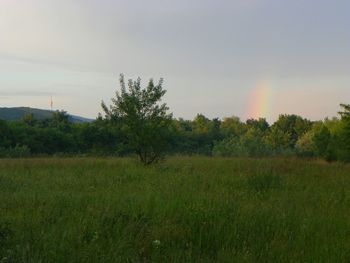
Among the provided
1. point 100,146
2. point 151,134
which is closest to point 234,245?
point 151,134

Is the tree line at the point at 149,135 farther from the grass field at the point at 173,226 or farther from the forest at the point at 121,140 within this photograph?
the grass field at the point at 173,226

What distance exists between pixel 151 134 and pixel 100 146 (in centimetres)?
4433

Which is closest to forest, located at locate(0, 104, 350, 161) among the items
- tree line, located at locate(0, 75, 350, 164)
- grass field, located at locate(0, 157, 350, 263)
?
tree line, located at locate(0, 75, 350, 164)

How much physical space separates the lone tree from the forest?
31cm

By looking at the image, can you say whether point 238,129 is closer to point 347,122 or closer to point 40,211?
point 347,122

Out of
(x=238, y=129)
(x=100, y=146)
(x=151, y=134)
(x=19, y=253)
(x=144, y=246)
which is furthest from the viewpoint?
(x=238, y=129)

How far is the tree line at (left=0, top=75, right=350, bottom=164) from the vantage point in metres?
18.3

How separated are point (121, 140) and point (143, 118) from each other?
7.44ft

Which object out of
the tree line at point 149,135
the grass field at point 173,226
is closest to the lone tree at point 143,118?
the tree line at point 149,135

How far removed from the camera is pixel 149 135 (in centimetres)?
1781

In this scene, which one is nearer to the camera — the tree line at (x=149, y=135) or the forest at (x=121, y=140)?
the tree line at (x=149, y=135)

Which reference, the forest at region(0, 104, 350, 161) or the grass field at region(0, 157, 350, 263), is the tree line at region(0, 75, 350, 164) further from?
the grass field at region(0, 157, 350, 263)

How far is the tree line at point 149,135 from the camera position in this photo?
18.3m

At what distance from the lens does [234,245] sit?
547 centimetres
